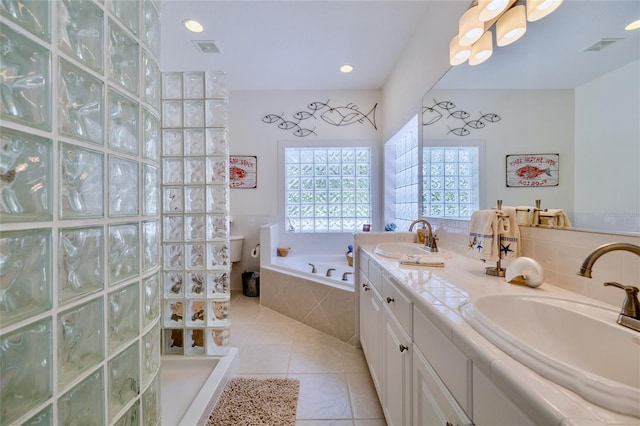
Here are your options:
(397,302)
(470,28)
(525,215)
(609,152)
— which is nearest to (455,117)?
(470,28)

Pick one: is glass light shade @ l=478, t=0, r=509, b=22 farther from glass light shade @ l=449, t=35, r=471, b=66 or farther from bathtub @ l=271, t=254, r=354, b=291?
bathtub @ l=271, t=254, r=354, b=291

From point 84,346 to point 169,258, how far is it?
138cm

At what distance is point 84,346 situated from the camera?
1.73ft

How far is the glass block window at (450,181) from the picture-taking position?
1.53 metres

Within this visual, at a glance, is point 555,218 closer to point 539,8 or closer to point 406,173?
point 539,8

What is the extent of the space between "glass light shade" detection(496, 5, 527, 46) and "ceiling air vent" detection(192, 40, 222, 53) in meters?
2.37

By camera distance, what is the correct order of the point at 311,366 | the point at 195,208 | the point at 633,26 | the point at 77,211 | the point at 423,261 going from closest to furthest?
the point at 77,211 < the point at 633,26 < the point at 423,261 < the point at 195,208 < the point at 311,366

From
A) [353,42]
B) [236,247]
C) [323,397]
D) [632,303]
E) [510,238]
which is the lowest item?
[323,397]

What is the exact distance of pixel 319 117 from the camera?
11.7 ft

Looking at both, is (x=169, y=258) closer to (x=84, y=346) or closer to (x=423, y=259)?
(x=84, y=346)

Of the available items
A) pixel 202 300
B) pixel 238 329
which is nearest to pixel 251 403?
pixel 202 300

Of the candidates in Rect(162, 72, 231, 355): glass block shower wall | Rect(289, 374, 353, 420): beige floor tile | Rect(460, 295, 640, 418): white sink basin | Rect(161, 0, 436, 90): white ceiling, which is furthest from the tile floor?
Rect(161, 0, 436, 90): white ceiling

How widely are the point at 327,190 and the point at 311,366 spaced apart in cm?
227

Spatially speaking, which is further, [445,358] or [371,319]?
[371,319]
